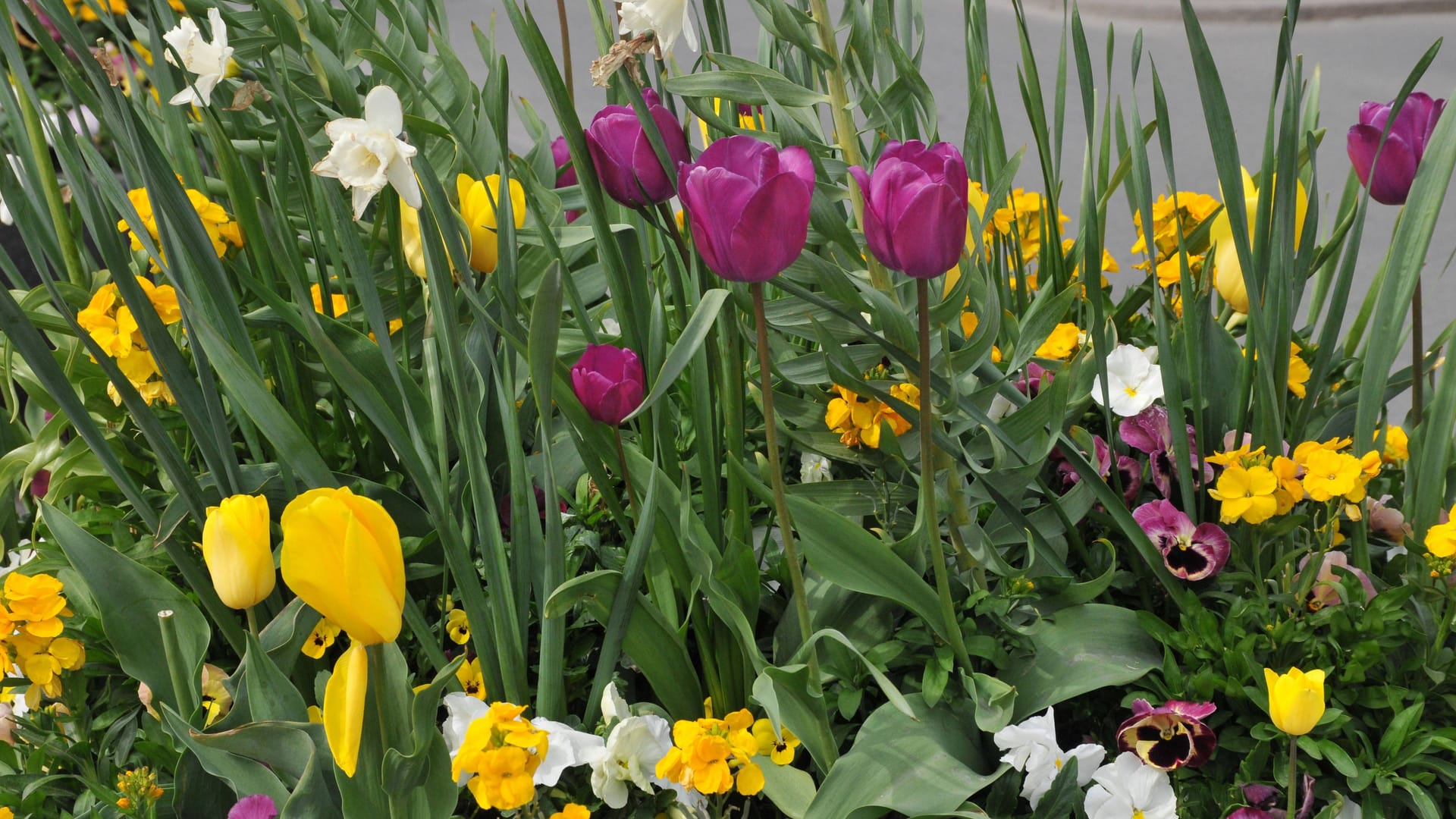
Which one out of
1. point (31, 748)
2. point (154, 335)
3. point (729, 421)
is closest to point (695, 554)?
point (729, 421)

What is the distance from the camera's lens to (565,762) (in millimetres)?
708

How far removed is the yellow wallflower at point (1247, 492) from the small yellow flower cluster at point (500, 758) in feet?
1.46

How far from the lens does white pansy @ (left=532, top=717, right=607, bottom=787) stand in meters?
0.71

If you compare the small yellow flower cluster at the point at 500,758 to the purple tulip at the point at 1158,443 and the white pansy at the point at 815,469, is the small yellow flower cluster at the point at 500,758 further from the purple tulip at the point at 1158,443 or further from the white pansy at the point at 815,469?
the purple tulip at the point at 1158,443

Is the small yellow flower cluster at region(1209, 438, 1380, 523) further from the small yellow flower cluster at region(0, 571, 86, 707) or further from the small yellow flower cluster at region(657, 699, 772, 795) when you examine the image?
the small yellow flower cluster at region(0, 571, 86, 707)

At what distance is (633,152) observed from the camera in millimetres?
662

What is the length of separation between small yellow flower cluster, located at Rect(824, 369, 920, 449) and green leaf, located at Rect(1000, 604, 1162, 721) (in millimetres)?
175

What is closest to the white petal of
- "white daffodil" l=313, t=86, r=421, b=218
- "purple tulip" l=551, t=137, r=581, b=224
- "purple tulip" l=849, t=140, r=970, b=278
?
"white daffodil" l=313, t=86, r=421, b=218

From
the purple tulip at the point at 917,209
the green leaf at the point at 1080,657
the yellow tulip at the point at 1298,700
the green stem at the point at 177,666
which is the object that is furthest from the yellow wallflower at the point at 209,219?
the yellow tulip at the point at 1298,700

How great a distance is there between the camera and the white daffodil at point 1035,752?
0.71 metres

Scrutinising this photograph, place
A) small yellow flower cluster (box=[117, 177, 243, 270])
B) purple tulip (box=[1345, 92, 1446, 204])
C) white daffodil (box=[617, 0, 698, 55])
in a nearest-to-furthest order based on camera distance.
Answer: white daffodil (box=[617, 0, 698, 55])
purple tulip (box=[1345, 92, 1446, 204])
small yellow flower cluster (box=[117, 177, 243, 270])

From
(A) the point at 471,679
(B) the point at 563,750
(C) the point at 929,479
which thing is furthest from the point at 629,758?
(C) the point at 929,479

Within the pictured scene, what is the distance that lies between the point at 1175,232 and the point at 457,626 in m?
0.75

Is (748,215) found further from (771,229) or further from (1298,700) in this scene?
(1298,700)
